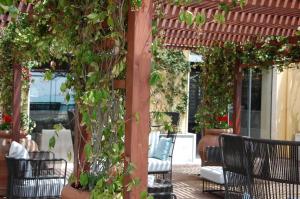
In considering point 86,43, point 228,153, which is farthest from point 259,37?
point 86,43

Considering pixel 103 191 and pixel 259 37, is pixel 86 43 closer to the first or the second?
pixel 103 191

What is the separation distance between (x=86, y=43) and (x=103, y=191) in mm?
922

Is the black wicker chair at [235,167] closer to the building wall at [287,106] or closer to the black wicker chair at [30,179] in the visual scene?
the black wicker chair at [30,179]

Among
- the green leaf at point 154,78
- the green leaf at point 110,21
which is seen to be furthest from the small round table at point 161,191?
the green leaf at point 110,21

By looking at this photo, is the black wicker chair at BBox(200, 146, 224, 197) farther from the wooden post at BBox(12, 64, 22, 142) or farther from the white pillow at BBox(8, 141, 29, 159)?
the wooden post at BBox(12, 64, 22, 142)

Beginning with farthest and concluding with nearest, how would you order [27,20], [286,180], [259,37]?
1. [259,37]
2. [27,20]
3. [286,180]

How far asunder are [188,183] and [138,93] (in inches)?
240

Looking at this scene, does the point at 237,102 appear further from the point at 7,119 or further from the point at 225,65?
the point at 7,119

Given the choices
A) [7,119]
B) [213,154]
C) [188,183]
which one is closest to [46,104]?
[7,119]

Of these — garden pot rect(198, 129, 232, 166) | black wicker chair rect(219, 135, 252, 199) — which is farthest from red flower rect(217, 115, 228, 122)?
black wicker chair rect(219, 135, 252, 199)

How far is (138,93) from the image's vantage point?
2936mm

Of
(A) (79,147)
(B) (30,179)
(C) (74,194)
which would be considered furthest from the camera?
(B) (30,179)

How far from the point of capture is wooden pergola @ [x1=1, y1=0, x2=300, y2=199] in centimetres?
294

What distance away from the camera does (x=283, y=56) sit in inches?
359
